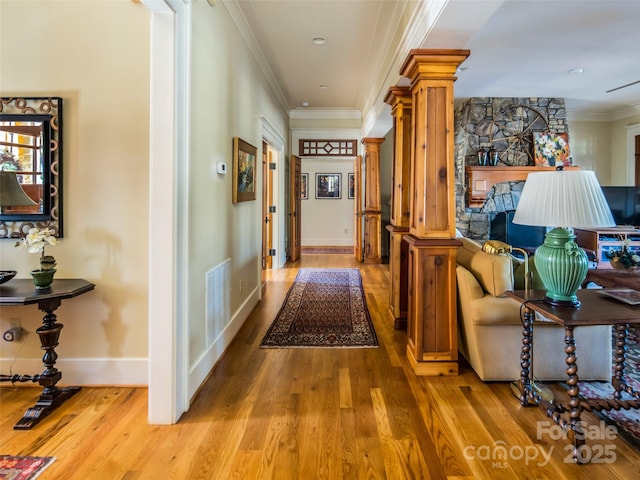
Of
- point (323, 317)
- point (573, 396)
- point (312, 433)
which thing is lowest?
point (312, 433)

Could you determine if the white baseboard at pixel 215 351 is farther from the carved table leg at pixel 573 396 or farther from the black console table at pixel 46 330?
the carved table leg at pixel 573 396

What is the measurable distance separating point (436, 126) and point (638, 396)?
2.02 meters

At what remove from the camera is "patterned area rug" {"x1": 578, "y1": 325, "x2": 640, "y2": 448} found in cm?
185

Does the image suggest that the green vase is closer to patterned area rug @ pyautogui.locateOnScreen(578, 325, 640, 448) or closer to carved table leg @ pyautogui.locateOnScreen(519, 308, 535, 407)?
carved table leg @ pyautogui.locateOnScreen(519, 308, 535, 407)

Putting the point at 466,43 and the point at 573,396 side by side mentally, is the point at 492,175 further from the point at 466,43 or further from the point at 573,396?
the point at 573,396

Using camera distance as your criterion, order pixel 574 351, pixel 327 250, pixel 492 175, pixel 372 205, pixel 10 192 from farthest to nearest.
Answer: pixel 327 250, pixel 372 205, pixel 492 175, pixel 10 192, pixel 574 351

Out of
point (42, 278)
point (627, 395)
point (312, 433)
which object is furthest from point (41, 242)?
point (627, 395)

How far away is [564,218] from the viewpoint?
70.4 inches

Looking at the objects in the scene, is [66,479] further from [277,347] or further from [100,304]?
[277,347]

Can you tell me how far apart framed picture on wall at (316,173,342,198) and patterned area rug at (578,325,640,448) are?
7.39m

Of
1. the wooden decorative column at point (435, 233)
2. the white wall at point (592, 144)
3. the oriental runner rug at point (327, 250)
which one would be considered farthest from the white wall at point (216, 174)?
the white wall at point (592, 144)

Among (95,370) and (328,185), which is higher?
(328,185)

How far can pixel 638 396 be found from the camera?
6.58ft

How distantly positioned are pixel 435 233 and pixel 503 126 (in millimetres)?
4272
